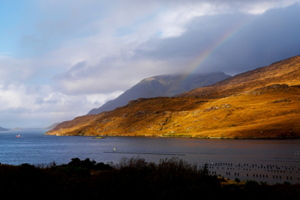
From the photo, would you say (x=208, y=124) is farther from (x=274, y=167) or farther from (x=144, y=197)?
(x=144, y=197)

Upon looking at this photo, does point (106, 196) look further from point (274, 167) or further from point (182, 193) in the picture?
point (274, 167)

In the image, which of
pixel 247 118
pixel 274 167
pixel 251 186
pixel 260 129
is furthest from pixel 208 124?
pixel 251 186

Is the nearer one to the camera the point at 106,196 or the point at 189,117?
the point at 106,196

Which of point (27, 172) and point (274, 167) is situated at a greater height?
point (27, 172)

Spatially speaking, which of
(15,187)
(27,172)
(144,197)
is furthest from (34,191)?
(144,197)

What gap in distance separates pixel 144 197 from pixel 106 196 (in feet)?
9.52

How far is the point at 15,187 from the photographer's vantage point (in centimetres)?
1984

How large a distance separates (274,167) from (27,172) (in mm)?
40431

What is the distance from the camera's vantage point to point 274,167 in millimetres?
46156

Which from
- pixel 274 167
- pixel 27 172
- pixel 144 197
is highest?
pixel 27 172

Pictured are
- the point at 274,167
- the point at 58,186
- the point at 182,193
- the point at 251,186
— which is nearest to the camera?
the point at 182,193

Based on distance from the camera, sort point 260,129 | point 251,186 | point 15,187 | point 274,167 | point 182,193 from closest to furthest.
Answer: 1. point 182,193
2. point 15,187
3. point 251,186
4. point 274,167
5. point 260,129

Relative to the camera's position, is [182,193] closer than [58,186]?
Yes

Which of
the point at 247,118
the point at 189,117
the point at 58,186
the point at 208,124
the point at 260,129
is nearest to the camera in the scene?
the point at 58,186
